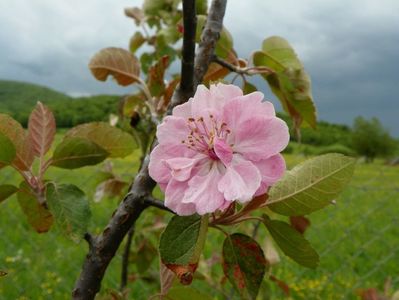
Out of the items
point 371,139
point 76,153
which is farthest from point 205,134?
point 371,139

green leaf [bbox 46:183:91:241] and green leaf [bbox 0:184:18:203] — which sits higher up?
green leaf [bbox 46:183:91:241]

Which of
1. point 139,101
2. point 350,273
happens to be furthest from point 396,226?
point 139,101

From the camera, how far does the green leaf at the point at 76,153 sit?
78cm

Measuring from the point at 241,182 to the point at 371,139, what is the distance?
2245 centimetres

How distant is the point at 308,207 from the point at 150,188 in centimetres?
19

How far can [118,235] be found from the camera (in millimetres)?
675

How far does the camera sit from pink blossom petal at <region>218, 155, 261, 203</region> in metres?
0.53

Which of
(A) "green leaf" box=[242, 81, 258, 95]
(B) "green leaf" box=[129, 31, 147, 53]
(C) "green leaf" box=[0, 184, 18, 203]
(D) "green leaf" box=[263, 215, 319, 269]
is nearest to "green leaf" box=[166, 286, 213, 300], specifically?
(D) "green leaf" box=[263, 215, 319, 269]

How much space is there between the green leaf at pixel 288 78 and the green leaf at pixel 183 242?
440 mm

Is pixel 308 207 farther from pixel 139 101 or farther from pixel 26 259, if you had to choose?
pixel 26 259

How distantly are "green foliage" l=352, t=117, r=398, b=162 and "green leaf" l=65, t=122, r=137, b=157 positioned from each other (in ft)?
70.1

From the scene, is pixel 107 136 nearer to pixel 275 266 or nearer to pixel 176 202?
pixel 176 202

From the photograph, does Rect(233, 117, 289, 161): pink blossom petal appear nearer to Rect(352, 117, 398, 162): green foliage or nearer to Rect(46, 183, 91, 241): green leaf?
Rect(46, 183, 91, 241): green leaf

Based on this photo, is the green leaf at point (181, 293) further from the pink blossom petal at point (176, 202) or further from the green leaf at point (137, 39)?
the green leaf at point (137, 39)
